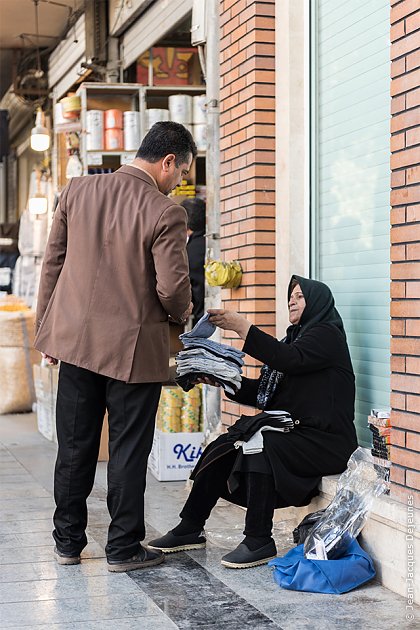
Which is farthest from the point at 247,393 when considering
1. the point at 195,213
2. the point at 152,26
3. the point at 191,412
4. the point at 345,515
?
the point at 152,26

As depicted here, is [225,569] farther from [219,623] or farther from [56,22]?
[56,22]

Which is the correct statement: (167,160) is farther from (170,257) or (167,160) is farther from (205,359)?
(205,359)

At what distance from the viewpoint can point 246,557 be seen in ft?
14.9

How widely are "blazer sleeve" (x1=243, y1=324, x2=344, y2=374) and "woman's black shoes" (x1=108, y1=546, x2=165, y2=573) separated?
100 cm

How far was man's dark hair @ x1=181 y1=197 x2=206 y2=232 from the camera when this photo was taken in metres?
7.72

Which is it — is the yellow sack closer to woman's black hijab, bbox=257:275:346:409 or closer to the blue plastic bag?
woman's black hijab, bbox=257:275:346:409

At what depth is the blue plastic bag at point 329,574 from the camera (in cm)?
420

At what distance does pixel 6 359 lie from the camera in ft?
34.6

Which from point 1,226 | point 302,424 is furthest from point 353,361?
point 1,226

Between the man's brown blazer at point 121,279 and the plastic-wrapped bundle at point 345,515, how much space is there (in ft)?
3.09

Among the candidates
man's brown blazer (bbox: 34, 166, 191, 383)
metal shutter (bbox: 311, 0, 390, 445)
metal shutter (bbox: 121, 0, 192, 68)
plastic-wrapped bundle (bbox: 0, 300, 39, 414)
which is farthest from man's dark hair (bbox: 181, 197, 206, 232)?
plastic-wrapped bundle (bbox: 0, 300, 39, 414)

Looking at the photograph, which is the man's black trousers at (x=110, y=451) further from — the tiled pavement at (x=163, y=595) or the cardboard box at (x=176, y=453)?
the cardboard box at (x=176, y=453)

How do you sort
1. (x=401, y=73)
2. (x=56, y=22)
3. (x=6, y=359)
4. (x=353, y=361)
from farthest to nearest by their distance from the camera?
(x=56, y=22) → (x=6, y=359) → (x=353, y=361) → (x=401, y=73)

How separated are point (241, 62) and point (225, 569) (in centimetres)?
300
